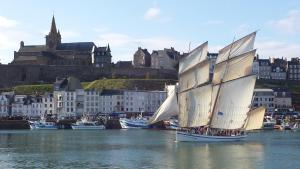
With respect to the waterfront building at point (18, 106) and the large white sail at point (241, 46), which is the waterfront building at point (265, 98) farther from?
the large white sail at point (241, 46)

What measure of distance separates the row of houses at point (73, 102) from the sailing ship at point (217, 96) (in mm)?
60093

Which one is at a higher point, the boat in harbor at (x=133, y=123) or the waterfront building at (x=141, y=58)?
the waterfront building at (x=141, y=58)

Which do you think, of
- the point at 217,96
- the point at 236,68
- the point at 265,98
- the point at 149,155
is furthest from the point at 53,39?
the point at 149,155

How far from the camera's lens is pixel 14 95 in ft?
448

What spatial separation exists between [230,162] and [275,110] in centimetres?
9396

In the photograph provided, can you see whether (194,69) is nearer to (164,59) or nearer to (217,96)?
(217,96)

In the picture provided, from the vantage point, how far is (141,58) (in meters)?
175

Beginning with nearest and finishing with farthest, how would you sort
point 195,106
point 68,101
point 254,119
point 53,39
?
point 195,106
point 254,119
point 68,101
point 53,39

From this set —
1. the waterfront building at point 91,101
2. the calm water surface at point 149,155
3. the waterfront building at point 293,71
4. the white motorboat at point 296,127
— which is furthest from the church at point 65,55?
the calm water surface at point 149,155

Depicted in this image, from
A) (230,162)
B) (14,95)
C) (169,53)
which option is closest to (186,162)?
(230,162)

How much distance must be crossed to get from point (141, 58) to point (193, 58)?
→ 101 metres

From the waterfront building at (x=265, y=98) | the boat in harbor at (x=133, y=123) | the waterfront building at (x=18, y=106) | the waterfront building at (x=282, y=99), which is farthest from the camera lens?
the waterfront building at (x=282, y=99)

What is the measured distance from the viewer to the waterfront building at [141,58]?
569ft

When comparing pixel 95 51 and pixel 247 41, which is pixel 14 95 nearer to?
pixel 95 51
